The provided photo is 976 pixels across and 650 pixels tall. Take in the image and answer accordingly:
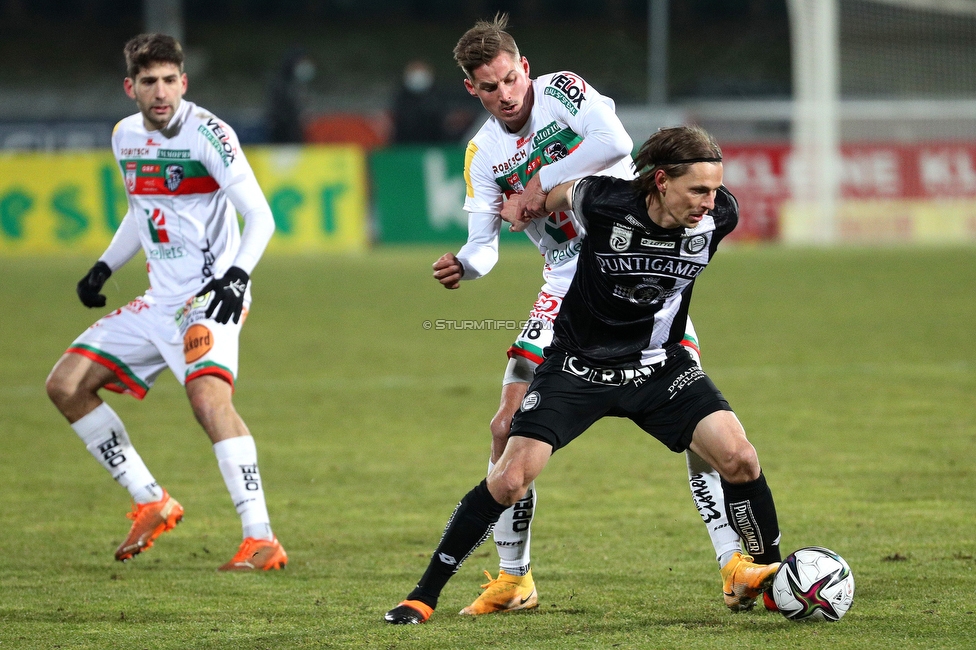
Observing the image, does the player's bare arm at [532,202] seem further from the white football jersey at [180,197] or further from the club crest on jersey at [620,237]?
the white football jersey at [180,197]

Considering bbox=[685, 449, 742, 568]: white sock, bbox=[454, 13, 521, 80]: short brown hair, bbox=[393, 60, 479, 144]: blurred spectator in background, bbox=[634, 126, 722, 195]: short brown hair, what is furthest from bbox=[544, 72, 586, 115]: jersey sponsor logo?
bbox=[393, 60, 479, 144]: blurred spectator in background

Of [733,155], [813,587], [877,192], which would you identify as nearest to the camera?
[813,587]

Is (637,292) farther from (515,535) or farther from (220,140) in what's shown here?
(220,140)

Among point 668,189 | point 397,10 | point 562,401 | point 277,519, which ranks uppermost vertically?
point 397,10

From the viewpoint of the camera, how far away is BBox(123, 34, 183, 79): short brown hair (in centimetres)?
595

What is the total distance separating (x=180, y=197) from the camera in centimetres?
617

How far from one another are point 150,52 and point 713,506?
3.16m

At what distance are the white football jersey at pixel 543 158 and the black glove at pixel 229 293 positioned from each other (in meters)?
1.04

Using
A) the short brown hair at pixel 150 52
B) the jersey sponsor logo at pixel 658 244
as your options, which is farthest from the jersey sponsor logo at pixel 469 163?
the short brown hair at pixel 150 52

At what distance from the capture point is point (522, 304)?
49.6 ft

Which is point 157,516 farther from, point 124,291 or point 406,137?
point 406,137

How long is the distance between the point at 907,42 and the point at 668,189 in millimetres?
20700

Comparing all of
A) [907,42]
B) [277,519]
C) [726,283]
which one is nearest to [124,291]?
[726,283]

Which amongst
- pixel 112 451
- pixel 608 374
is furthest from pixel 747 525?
pixel 112 451
